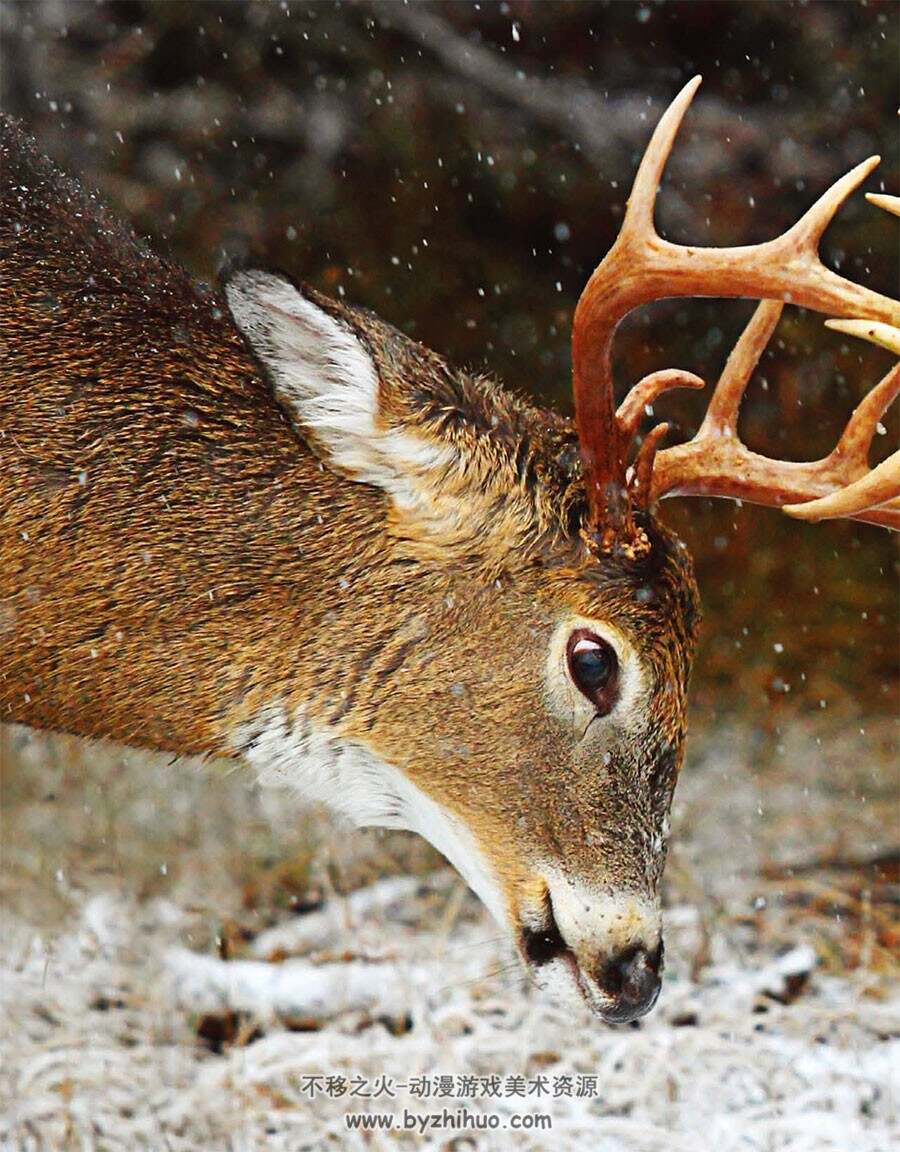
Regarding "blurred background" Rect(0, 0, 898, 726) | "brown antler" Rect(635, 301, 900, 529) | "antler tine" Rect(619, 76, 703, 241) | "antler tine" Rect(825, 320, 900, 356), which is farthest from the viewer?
"blurred background" Rect(0, 0, 898, 726)

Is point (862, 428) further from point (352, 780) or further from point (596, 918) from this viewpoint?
point (352, 780)

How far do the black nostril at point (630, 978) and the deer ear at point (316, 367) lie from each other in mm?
843

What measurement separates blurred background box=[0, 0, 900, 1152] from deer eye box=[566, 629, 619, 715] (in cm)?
176

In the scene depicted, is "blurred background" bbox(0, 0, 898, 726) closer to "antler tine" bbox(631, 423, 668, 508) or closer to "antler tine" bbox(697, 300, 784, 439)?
"antler tine" bbox(697, 300, 784, 439)

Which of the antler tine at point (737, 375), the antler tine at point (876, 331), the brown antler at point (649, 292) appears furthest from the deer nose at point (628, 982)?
the antler tine at point (876, 331)

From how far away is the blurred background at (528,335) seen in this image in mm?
4320

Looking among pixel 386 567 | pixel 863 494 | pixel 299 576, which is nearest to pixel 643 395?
pixel 863 494

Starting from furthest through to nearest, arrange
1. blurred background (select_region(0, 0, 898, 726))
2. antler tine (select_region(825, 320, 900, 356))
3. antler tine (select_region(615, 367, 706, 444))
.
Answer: blurred background (select_region(0, 0, 898, 726)) → antler tine (select_region(615, 367, 706, 444)) → antler tine (select_region(825, 320, 900, 356))

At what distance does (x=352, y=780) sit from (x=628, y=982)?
1.79 ft

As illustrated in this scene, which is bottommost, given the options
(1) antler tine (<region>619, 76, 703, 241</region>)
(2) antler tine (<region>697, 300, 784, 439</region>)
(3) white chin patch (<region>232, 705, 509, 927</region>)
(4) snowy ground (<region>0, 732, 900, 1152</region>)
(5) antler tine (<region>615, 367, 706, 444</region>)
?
(4) snowy ground (<region>0, 732, 900, 1152</region>)

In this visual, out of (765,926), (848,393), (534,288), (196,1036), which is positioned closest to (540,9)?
(534,288)

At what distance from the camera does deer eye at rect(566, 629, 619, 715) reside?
99.0 inches

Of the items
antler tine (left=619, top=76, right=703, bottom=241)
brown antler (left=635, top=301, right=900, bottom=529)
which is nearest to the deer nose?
brown antler (left=635, top=301, right=900, bottom=529)

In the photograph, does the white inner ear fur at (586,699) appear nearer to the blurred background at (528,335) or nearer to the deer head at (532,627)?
the deer head at (532,627)
